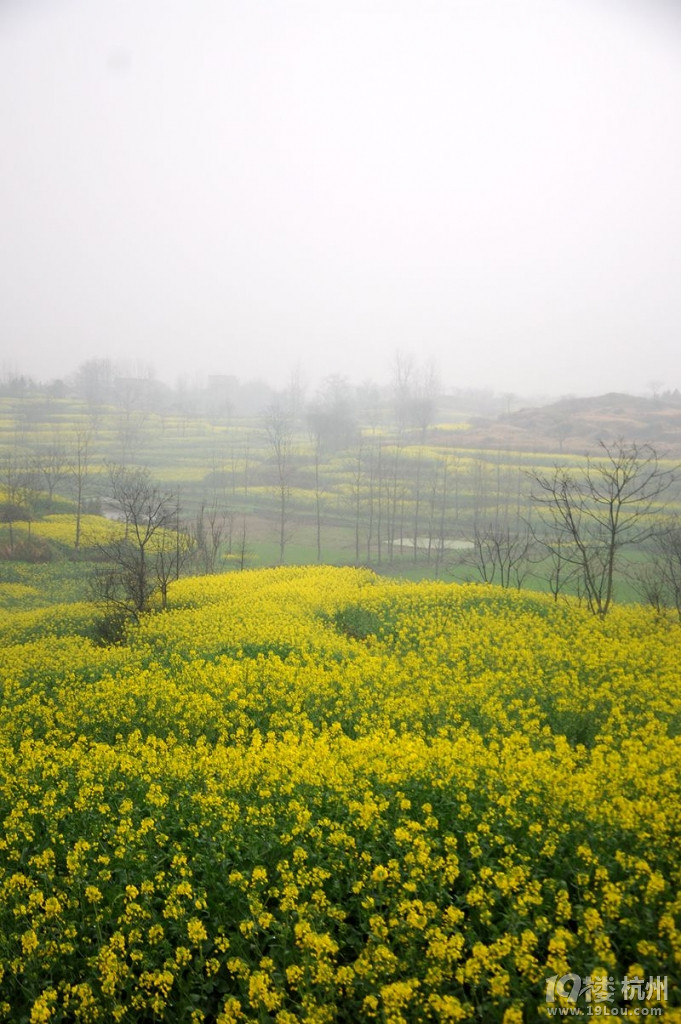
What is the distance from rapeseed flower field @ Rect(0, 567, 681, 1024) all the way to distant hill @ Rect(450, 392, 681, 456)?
1627 inches

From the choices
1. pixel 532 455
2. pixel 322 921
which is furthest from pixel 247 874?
pixel 532 455

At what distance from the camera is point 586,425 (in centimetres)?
5100

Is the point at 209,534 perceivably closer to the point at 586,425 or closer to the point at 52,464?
the point at 52,464

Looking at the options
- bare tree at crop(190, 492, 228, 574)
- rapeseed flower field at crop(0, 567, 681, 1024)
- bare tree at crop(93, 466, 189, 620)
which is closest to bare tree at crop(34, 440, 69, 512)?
bare tree at crop(93, 466, 189, 620)

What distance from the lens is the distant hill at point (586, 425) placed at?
157 ft

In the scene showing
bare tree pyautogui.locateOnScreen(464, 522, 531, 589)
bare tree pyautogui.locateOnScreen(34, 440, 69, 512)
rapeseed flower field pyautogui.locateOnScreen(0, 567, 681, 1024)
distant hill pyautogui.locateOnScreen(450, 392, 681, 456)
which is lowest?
bare tree pyautogui.locateOnScreen(464, 522, 531, 589)

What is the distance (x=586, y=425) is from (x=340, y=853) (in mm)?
51190

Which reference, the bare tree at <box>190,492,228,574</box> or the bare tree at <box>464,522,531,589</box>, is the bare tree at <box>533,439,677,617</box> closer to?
the bare tree at <box>464,522,531,589</box>

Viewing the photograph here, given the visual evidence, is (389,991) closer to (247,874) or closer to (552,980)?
(552,980)

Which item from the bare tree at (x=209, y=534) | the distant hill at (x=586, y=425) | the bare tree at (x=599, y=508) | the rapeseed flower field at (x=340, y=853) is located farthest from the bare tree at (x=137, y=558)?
the distant hill at (x=586, y=425)

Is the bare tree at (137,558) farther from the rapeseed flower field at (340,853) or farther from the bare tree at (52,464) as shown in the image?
the rapeseed flower field at (340,853)

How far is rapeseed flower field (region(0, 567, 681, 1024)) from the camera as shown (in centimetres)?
371

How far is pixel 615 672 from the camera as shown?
954 centimetres

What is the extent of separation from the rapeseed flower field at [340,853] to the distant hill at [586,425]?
41322 millimetres
